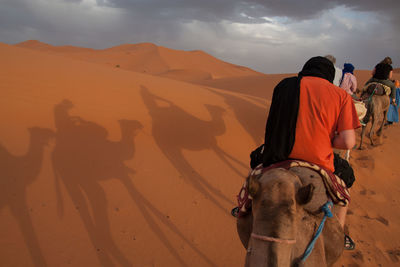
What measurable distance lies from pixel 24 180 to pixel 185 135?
4020 mm

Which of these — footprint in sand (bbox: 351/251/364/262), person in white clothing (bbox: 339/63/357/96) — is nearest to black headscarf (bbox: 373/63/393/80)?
person in white clothing (bbox: 339/63/357/96)

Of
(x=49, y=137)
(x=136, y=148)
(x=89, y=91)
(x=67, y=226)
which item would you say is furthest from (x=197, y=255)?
(x=89, y=91)

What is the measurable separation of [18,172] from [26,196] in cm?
73

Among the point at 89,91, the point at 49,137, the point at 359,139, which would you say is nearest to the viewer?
the point at 49,137

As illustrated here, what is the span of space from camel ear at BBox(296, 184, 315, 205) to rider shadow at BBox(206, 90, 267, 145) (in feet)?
21.8

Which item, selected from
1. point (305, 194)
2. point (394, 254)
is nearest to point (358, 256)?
point (394, 254)

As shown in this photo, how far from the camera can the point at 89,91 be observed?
896 cm

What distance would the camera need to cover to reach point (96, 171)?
597cm

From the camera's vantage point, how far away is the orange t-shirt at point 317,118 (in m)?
2.47

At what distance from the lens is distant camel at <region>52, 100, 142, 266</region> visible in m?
4.56

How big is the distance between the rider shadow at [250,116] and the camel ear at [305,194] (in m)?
6.64

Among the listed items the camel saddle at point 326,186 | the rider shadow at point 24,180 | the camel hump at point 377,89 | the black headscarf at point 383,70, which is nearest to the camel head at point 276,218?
the camel saddle at point 326,186

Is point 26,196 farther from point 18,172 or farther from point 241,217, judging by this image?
point 241,217

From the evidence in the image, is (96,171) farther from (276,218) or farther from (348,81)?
(348,81)
